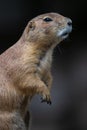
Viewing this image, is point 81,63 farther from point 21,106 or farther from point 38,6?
point 21,106

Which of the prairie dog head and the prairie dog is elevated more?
the prairie dog head

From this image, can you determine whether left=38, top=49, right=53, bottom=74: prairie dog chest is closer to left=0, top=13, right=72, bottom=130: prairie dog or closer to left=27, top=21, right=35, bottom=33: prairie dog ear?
left=0, top=13, right=72, bottom=130: prairie dog

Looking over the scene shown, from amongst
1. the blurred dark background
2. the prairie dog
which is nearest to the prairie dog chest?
the prairie dog

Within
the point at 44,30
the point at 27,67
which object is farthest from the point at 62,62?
the point at 27,67

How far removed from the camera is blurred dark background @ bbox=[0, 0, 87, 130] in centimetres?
1102

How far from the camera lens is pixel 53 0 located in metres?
11.1

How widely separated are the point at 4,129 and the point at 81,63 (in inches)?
200

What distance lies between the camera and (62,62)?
448 inches

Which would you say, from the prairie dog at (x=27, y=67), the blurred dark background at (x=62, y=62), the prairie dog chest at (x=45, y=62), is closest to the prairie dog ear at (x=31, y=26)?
the prairie dog at (x=27, y=67)

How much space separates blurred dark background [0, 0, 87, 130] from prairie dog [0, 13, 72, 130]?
173 inches

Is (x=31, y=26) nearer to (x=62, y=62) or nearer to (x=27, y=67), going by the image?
(x=27, y=67)

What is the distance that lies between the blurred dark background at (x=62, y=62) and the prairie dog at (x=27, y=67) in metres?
4.40

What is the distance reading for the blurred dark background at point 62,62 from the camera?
1102 cm

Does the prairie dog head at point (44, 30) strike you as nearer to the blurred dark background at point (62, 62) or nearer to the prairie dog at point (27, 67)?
the prairie dog at point (27, 67)
